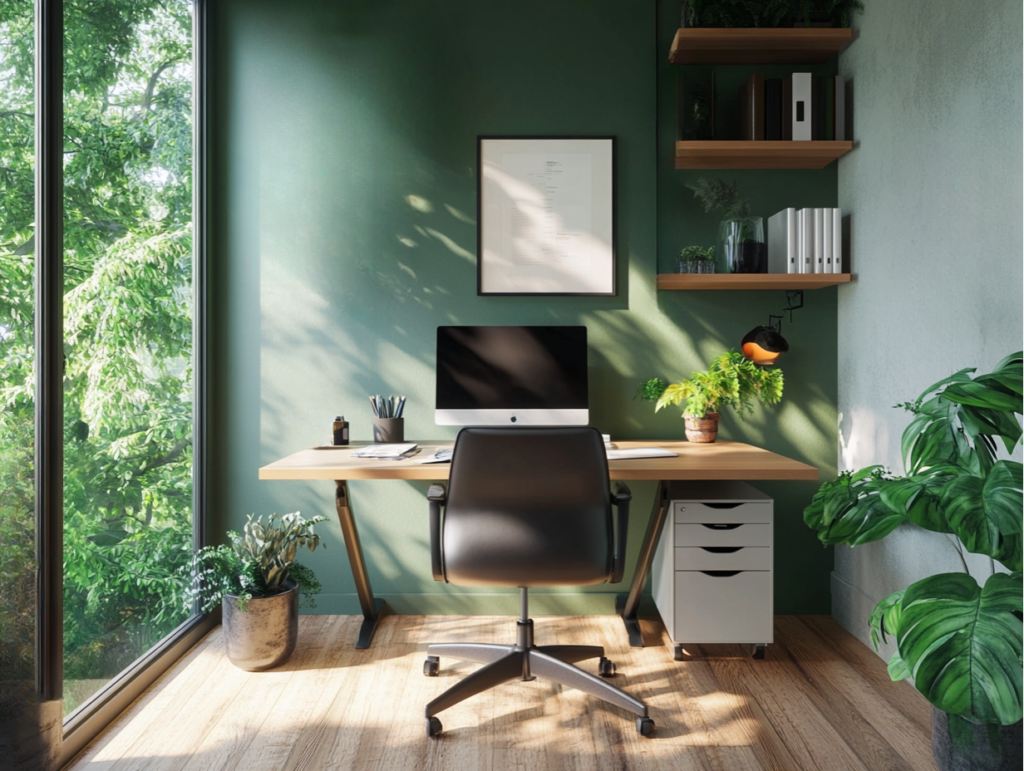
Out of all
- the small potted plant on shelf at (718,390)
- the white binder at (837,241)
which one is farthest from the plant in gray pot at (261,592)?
the white binder at (837,241)

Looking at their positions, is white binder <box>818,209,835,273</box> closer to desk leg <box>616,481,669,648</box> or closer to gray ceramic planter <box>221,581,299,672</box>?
desk leg <box>616,481,669,648</box>

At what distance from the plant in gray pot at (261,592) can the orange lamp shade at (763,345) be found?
1.84 metres

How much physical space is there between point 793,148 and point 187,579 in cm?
291

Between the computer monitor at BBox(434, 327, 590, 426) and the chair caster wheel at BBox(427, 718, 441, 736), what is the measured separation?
106 cm

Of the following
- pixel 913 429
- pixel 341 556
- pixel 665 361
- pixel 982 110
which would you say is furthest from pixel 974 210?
pixel 341 556

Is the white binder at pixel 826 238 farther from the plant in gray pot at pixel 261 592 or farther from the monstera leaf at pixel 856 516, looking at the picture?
the plant in gray pot at pixel 261 592

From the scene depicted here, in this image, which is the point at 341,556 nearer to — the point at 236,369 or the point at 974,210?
the point at 236,369

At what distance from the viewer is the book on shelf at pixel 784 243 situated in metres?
2.71

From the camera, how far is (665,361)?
2.90 m

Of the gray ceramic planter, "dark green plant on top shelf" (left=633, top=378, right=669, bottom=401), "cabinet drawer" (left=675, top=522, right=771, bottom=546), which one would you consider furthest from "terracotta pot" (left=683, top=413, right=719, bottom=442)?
the gray ceramic planter

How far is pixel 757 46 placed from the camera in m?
2.71

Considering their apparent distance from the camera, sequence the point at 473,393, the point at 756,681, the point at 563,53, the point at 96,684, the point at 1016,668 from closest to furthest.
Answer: the point at 1016,668, the point at 96,684, the point at 756,681, the point at 473,393, the point at 563,53

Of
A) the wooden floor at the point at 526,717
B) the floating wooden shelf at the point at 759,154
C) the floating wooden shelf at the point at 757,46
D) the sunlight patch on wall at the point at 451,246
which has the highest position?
the floating wooden shelf at the point at 757,46

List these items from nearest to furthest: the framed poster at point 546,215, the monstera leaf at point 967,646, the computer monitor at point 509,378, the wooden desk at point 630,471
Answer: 1. the monstera leaf at point 967,646
2. the wooden desk at point 630,471
3. the computer monitor at point 509,378
4. the framed poster at point 546,215
